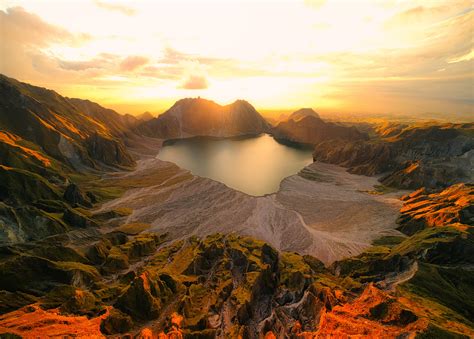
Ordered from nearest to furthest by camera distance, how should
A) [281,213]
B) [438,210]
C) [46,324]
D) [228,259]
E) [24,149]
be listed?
[46,324] < [228,259] < [438,210] < [281,213] < [24,149]

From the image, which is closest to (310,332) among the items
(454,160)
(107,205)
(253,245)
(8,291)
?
(253,245)

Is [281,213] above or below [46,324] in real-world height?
below

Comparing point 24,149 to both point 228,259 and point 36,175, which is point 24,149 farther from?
point 228,259

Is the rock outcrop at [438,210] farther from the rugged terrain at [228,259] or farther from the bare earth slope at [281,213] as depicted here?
the bare earth slope at [281,213]

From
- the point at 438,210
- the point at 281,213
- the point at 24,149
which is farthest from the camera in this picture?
the point at 24,149

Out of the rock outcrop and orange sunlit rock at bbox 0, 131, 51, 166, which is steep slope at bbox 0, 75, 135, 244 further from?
the rock outcrop

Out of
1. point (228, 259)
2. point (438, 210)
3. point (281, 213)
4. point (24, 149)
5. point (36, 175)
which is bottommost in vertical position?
point (281, 213)

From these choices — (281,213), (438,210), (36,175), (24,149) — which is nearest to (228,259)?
(281,213)

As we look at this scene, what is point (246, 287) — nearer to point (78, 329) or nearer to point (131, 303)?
point (131, 303)

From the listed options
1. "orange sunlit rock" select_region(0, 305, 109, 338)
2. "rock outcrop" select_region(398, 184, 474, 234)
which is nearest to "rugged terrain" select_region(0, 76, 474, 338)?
"orange sunlit rock" select_region(0, 305, 109, 338)
